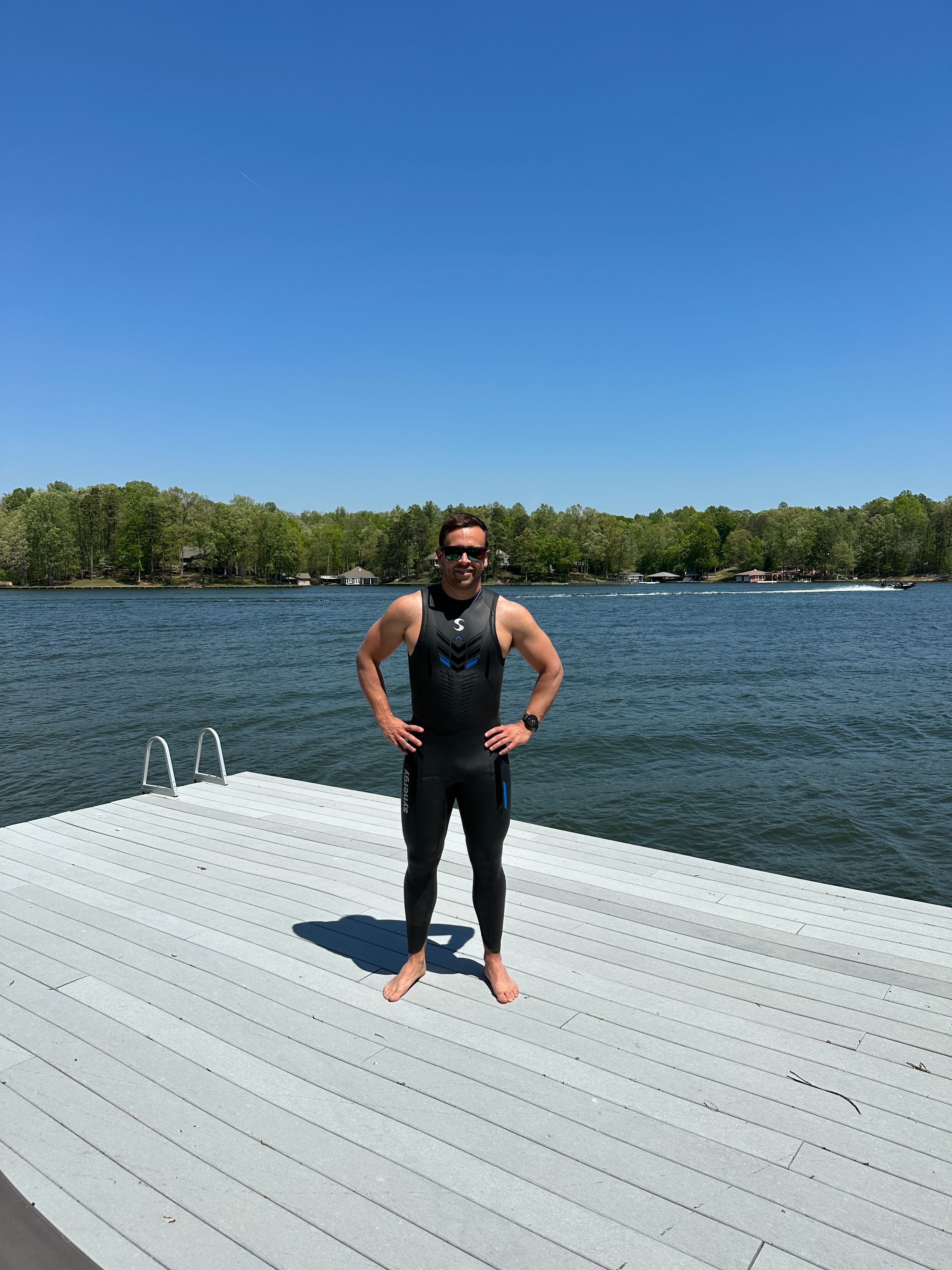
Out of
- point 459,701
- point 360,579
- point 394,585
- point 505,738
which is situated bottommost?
point 394,585

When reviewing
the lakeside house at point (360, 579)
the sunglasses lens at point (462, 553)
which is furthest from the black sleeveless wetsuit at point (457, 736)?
the lakeside house at point (360, 579)

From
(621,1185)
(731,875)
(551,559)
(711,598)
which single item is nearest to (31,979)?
(621,1185)

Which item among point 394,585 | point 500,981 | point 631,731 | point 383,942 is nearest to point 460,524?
A: point 500,981

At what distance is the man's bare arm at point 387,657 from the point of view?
304 cm

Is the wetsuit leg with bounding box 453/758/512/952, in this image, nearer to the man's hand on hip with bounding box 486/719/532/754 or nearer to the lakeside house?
the man's hand on hip with bounding box 486/719/532/754

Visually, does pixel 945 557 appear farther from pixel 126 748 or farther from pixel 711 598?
pixel 126 748

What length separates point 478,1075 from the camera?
8.87ft

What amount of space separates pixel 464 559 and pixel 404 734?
2.36ft

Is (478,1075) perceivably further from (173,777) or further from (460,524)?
(173,777)

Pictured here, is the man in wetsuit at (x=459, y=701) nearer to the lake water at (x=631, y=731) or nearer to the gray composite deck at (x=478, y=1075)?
the gray composite deck at (x=478, y=1075)

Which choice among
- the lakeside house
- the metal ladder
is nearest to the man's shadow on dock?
the metal ladder

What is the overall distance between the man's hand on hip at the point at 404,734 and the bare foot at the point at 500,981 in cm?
98

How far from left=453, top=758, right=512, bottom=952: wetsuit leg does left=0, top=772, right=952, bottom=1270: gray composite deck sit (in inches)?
13.2

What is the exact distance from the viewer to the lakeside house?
108 metres
